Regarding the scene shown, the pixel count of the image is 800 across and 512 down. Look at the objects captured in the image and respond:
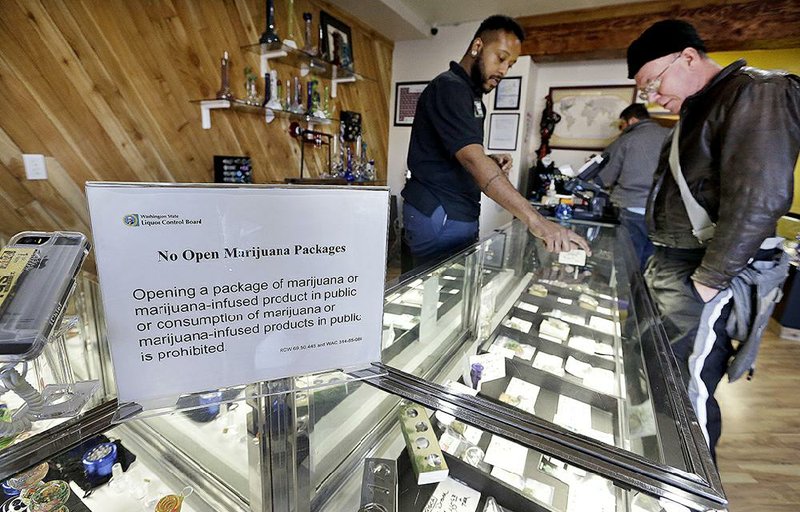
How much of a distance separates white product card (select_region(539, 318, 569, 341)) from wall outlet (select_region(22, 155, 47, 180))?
91.4 inches

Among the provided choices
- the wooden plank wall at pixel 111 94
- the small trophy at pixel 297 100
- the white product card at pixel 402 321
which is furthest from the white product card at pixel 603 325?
the small trophy at pixel 297 100

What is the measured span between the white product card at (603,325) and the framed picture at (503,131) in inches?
112

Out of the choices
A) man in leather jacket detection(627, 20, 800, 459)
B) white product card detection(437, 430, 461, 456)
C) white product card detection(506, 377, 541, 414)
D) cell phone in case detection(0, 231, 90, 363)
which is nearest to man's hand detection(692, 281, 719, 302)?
man in leather jacket detection(627, 20, 800, 459)

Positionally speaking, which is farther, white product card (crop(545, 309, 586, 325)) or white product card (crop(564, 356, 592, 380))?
white product card (crop(545, 309, 586, 325))

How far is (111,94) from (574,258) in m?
2.51

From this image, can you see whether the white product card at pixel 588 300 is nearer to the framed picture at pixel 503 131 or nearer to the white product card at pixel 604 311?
the white product card at pixel 604 311

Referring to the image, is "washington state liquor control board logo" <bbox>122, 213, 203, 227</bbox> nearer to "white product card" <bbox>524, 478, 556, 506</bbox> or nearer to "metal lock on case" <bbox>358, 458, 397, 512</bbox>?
"metal lock on case" <bbox>358, 458, 397, 512</bbox>

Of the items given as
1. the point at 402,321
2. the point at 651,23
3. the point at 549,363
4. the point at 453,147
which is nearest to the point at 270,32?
the point at 453,147

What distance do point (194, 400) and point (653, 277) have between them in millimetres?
1614

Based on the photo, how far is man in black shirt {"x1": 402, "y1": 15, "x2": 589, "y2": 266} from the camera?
1.37 metres

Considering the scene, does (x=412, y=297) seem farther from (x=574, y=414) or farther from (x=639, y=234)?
(x=639, y=234)

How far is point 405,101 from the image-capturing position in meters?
4.20

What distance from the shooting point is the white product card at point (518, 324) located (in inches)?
50.0

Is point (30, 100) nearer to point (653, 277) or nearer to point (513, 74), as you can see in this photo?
point (653, 277)
